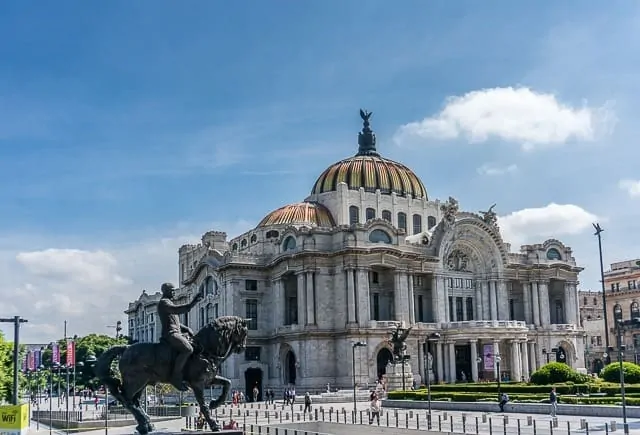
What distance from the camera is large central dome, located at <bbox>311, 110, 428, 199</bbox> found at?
328 feet

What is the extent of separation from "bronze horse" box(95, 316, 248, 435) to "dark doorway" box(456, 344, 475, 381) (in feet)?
238

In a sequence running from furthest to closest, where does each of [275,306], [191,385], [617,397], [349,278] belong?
[275,306] → [349,278] → [617,397] → [191,385]

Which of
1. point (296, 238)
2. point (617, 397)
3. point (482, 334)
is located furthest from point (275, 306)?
point (617, 397)

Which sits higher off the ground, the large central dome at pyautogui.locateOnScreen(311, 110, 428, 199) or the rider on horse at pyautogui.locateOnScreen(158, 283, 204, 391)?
the large central dome at pyautogui.locateOnScreen(311, 110, 428, 199)

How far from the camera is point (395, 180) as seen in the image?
335 ft

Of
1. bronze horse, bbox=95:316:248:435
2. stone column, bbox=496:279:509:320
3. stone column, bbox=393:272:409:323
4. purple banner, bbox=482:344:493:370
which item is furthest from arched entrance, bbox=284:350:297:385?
bronze horse, bbox=95:316:248:435

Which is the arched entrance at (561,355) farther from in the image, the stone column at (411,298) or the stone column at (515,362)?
the stone column at (411,298)

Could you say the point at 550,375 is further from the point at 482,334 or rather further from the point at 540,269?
the point at 540,269

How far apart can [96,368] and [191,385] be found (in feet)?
8.83

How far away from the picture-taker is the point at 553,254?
336ft

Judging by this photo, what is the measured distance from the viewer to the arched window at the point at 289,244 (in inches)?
3469

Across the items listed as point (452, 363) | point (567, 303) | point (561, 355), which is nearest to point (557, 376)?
point (452, 363)

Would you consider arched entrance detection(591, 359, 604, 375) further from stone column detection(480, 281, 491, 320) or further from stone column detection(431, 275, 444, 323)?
stone column detection(431, 275, 444, 323)

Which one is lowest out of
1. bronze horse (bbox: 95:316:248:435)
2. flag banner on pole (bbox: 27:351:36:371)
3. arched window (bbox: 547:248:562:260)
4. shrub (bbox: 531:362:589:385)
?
shrub (bbox: 531:362:589:385)
